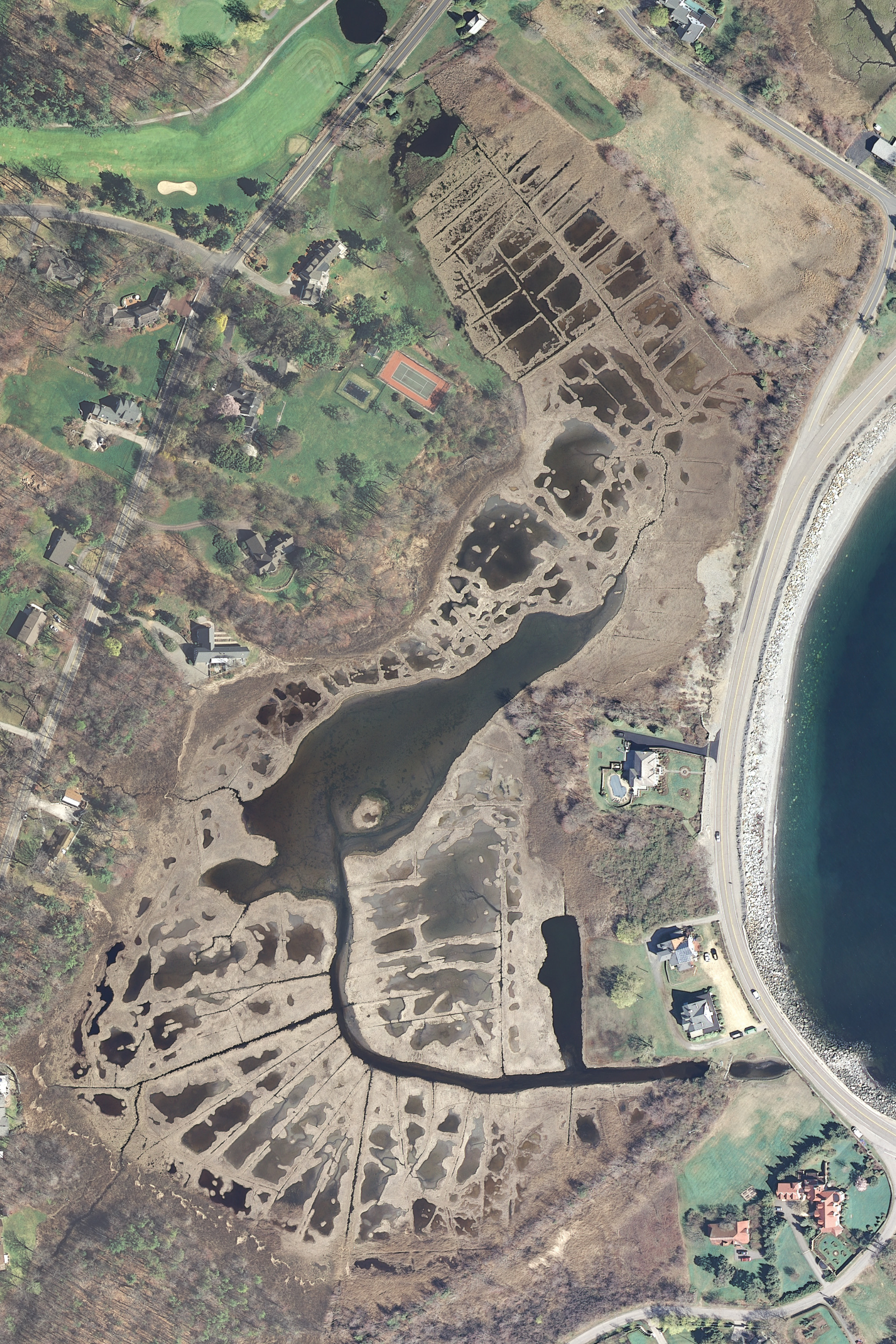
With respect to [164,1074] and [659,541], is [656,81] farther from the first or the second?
[164,1074]

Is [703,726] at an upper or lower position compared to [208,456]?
upper

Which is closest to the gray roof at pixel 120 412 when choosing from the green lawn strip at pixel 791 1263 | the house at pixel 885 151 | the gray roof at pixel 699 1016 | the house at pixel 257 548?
the house at pixel 257 548

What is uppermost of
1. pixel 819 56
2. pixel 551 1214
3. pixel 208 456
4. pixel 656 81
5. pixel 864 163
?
pixel 819 56

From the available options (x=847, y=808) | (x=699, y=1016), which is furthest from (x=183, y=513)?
(x=847, y=808)

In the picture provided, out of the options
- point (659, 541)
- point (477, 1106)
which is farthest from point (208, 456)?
point (477, 1106)

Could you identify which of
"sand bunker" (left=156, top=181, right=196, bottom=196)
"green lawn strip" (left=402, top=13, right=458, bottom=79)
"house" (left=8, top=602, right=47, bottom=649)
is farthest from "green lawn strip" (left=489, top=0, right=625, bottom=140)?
"house" (left=8, top=602, right=47, bottom=649)

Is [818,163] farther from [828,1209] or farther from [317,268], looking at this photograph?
[828,1209]
